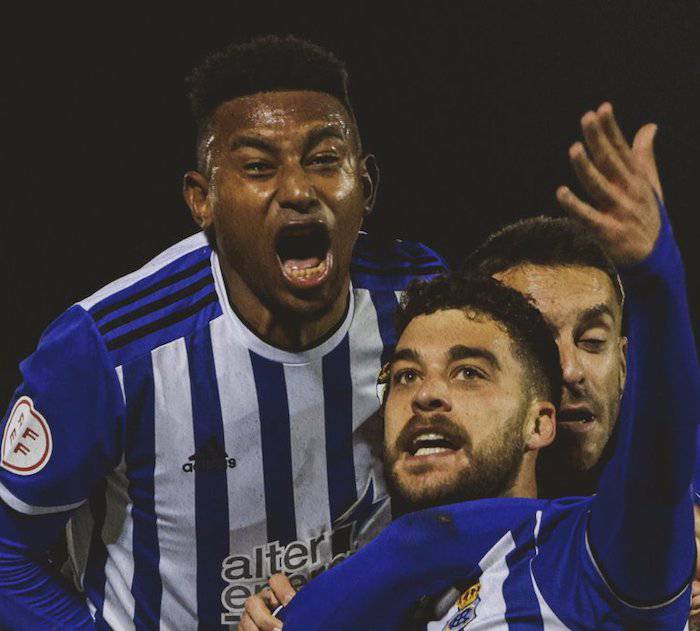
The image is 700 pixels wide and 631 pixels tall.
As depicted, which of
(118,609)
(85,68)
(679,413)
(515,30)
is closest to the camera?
(679,413)

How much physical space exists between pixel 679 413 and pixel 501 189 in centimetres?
183

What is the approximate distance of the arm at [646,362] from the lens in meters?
1.04

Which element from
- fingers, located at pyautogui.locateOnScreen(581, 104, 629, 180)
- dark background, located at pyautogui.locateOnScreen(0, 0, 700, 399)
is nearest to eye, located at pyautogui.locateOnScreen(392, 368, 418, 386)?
fingers, located at pyautogui.locateOnScreen(581, 104, 629, 180)

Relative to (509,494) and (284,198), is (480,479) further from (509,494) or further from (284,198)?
(284,198)

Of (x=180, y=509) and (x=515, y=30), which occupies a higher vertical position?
(x=515, y=30)

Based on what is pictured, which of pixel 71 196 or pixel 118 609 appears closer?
pixel 118 609

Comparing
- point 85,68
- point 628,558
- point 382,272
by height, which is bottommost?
point 628,558

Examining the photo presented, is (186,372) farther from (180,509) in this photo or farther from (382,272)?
(382,272)

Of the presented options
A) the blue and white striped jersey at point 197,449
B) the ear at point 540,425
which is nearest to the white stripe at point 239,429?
the blue and white striped jersey at point 197,449

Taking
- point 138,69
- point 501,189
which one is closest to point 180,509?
point 138,69

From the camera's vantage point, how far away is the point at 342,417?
183 centimetres

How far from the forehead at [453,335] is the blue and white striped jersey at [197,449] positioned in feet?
0.91

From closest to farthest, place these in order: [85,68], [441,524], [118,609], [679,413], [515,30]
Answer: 1. [679,413]
2. [441,524]
3. [118,609]
4. [85,68]
5. [515,30]

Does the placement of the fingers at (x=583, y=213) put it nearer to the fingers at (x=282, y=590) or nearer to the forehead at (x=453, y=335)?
the forehead at (x=453, y=335)
